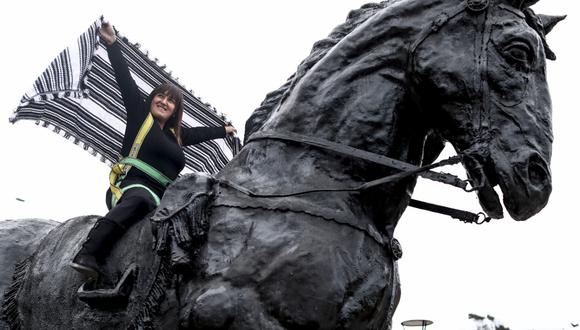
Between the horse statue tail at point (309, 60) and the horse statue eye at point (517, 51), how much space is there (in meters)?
0.84

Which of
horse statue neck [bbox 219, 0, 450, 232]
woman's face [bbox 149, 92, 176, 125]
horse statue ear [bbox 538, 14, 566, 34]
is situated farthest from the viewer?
woman's face [bbox 149, 92, 176, 125]

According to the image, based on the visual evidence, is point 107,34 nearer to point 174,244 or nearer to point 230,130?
point 230,130

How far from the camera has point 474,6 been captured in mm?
4137

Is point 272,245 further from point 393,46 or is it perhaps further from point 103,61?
point 103,61

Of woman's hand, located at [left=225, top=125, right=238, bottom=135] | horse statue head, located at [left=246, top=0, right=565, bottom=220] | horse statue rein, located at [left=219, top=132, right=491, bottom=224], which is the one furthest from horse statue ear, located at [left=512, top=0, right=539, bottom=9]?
woman's hand, located at [left=225, top=125, right=238, bottom=135]

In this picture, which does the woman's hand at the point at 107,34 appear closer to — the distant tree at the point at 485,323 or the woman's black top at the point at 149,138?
Result: the woman's black top at the point at 149,138

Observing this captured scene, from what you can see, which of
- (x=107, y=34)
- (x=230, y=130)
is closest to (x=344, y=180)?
(x=230, y=130)

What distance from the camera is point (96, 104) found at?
738 cm

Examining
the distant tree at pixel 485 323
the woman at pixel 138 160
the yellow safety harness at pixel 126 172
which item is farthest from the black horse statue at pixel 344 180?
the distant tree at pixel 485 323

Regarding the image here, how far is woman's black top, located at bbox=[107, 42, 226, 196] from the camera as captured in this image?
16.7ft

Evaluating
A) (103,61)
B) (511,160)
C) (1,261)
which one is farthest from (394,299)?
(103,61)

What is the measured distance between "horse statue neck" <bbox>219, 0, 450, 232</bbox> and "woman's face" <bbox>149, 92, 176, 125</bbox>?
1753 millimetres

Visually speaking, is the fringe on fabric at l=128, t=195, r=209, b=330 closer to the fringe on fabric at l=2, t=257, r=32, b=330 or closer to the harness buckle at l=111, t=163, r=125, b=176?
the harness buckle at l=111, t=163, r=125, b=176

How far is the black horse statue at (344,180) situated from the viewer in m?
3.56
